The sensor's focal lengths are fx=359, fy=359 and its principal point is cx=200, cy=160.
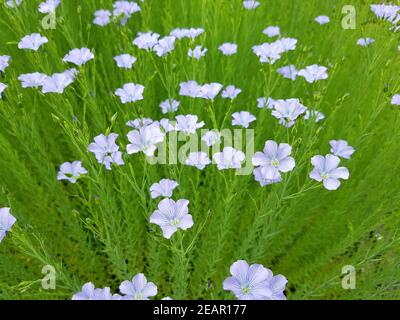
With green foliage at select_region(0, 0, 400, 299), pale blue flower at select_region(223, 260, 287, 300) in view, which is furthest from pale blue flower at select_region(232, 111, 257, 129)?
pale blue flower at select_region(223, 260, 287, 300)

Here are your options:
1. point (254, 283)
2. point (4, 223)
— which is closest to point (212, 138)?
point (254, 283)

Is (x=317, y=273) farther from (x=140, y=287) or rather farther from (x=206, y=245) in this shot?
(x=140, y=287)

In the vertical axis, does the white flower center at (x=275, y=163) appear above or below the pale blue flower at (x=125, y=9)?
below

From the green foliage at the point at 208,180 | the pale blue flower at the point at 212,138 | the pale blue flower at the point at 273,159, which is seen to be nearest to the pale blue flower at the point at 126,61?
the green foliage at the point at 208,180

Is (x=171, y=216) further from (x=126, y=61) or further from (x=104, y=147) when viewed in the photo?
(x=126, y=61)

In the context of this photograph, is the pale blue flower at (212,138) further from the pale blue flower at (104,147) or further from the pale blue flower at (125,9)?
the pale blue flower at (125,9)
